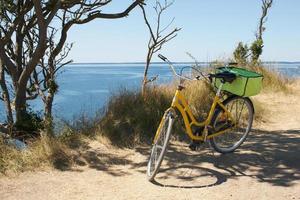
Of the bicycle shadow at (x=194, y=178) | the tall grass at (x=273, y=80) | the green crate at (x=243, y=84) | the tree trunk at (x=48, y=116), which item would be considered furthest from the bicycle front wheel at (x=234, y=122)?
the tall grass at (x=273, y=80)

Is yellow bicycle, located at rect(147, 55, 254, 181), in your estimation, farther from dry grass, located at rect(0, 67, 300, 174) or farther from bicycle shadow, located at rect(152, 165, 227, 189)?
dry grass, located at rect(0, 67, 300, 174)

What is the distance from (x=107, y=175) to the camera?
567 centimetres

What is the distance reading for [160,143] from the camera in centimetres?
561

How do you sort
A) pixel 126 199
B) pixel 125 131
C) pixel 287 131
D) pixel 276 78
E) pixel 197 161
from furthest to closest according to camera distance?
pixel 276 78 < pixel 287 131 < pixel 125 131 < pixel 197 161 < pixel 126 199

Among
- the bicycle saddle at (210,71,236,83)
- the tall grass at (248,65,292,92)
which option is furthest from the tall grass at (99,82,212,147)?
the tall grass at (248,65,292,92)

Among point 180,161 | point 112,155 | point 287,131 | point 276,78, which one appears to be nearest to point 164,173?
point 180,161

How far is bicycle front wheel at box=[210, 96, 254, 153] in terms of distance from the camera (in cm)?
613

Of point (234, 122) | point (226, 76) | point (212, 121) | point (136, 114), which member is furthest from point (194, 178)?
point (136, 114)

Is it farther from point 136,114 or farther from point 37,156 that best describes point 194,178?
point 136,114

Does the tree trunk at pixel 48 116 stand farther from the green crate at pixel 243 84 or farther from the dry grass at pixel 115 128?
the green crate at pixel 243 84

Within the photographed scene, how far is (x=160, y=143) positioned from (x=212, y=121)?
0.81 m

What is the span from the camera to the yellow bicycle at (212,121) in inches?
216

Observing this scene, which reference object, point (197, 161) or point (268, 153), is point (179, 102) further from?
point (268, 153)

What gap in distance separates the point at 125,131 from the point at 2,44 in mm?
2381
